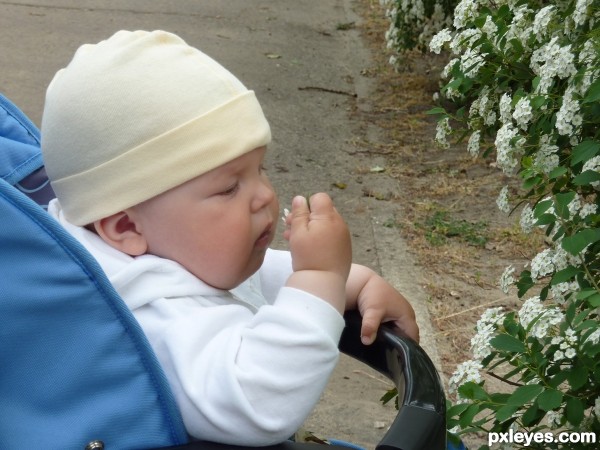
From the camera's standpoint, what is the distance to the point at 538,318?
2049 mm

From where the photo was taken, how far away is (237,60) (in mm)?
6590

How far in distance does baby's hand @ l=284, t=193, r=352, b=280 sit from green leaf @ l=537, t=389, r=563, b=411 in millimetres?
561

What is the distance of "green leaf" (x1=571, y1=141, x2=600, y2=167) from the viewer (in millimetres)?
2129

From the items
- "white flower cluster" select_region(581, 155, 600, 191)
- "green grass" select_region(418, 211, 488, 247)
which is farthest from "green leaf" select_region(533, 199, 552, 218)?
"green grass" select_region(418, 211, 488, 247)

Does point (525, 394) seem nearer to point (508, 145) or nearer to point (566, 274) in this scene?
point (566, 274)

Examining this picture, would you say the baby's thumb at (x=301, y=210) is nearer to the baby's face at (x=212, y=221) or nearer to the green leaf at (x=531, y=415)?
the baby's face at (x=212, y=221)

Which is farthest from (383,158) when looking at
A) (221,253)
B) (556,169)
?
(221,253)

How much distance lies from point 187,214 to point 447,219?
296cm

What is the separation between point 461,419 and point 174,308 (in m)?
0.73

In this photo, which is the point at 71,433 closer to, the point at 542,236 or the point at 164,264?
the point at 164,264

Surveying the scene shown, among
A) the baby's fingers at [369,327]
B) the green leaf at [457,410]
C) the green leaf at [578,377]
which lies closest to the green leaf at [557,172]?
the green leaf at [578,377]

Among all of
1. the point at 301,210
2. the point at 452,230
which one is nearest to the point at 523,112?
the point at 301,210

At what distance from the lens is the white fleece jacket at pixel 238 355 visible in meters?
1.50

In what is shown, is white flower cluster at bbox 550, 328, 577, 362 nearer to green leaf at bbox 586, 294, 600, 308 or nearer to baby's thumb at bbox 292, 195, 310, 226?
green leaf at bbox 586, 294, 600, 308
